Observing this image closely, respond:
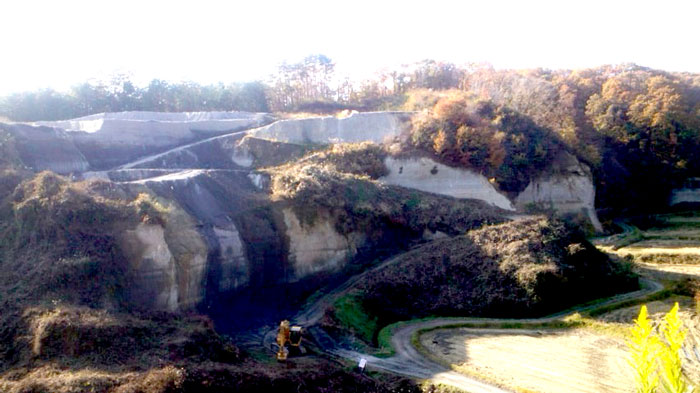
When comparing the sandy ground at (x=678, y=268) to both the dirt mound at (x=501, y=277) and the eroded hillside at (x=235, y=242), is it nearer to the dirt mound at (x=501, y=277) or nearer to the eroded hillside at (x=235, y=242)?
the dirt mound at (x=501, y=277)

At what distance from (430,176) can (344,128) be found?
616 centimetres

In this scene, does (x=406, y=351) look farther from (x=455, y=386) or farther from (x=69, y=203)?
(x=69, y=203)

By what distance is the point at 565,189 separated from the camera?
34688 millimetres

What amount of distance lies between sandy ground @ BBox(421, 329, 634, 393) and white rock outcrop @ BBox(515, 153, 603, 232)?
1662 cm

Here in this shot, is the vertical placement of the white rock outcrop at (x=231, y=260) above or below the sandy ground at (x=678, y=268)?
above

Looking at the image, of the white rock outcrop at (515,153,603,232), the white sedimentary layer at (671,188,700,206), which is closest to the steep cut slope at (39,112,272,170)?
the white rock outcrop at (515,153,603,232)

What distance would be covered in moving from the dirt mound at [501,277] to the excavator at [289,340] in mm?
4605

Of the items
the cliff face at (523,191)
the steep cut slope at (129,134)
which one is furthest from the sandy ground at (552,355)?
the steep cut slope at (129,134)

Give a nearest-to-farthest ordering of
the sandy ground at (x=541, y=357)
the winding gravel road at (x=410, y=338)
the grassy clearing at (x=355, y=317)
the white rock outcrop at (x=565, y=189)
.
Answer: the sandy ground at (x=541, y=357)
the winding gravel road at (x=410, y=338)
the grassy clearing at (x=355, y=317)
the white rock outcrop at (x=565, y=189)

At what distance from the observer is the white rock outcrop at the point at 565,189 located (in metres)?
34.3

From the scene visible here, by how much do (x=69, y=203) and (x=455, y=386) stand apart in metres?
12.9

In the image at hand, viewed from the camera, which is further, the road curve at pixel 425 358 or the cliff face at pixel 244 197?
the cliff face at pixel 244 197

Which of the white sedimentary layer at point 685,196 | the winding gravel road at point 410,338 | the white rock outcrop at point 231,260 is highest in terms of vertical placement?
the white rock outcrop at point 231,260

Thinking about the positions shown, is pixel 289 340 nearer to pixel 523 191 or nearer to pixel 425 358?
pixel 425 358
